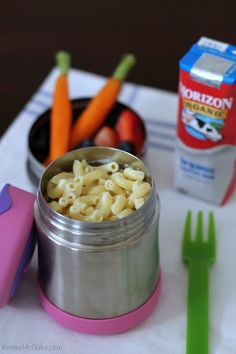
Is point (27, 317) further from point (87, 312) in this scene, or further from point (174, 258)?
point (174, 258)

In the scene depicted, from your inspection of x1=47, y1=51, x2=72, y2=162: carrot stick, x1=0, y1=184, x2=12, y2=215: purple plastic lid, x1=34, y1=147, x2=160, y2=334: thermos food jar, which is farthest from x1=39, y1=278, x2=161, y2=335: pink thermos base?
x1=47, y1=51, x2=72, y2=162: carrot stick

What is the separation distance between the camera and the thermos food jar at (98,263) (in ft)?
1.99

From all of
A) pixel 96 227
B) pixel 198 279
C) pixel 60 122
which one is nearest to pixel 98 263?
pixel 96 227

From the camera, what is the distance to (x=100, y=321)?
66cm

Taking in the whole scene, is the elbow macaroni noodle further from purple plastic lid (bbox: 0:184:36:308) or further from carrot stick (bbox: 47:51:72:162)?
carrot stick (bbox: 47:51:72:162)

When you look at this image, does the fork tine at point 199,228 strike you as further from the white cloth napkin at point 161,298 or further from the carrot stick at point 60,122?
the carrot stick at point 60,122

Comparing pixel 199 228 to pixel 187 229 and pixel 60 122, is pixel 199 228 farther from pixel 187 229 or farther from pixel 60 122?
pixel 60 122

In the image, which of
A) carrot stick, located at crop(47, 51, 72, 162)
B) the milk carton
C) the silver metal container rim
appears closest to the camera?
the silver metal container rim

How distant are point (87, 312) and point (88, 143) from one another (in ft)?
0.83

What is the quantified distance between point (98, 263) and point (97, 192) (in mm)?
80

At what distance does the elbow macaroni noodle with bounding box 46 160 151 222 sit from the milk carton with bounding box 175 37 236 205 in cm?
14

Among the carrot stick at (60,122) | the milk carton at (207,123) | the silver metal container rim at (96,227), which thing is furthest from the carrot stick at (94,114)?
the silver metal container rim at (96,227)

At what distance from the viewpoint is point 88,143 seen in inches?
32.6

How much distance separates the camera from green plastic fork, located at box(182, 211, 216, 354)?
663 mm
